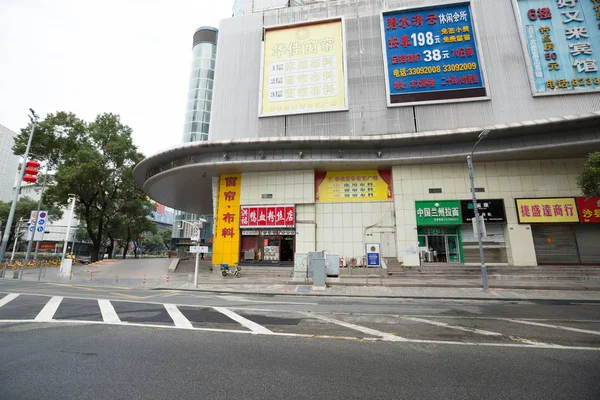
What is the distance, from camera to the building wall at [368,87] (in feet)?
76.9

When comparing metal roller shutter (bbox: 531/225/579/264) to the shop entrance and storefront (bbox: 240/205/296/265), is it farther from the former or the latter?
storefront (bbox: 240/205/296/265)

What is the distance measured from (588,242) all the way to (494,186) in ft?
26.7

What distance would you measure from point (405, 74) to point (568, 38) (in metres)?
13.7

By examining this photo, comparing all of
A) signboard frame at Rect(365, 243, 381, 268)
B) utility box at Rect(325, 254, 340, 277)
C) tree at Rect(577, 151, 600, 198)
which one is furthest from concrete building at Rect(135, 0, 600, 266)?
tree at Rect(577, 151, 600, 198)

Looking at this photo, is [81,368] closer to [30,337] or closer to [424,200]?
[30,337]

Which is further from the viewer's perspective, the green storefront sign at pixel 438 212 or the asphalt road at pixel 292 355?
the green storefront sign at pixel 438 212

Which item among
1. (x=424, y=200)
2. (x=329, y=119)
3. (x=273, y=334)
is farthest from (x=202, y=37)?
(x=273, y=334)

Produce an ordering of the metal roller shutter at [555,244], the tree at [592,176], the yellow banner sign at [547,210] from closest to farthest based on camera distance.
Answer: the tree at [592,176], the yellow banner sign at [547,210], the metal roller shutter at [555,244]

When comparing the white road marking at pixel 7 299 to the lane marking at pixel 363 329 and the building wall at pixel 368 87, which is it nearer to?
the lane marking at pixel 363 329

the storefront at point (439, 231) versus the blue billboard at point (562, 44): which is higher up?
the blue billboard at point (562, 44)

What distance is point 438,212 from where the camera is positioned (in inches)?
901

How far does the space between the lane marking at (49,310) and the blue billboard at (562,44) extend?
33919mm

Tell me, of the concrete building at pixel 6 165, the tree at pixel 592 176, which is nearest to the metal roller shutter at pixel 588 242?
the tree at pixel 592 176

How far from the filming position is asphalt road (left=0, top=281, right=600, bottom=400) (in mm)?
3463
